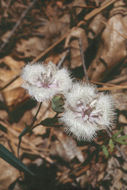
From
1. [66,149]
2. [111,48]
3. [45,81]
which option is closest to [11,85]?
[45,81]

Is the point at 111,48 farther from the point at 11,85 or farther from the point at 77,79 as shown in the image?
the point at 11,85

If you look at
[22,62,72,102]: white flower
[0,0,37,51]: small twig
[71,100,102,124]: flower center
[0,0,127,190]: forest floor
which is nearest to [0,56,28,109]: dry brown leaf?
[0,0,127,190]: forest floor

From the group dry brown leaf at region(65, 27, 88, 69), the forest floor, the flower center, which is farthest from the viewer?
dry brown leaf at region(65, 27, 88, 69)

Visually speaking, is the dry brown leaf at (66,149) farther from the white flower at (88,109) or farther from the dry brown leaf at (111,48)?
the dry brown leaf at (111,48)

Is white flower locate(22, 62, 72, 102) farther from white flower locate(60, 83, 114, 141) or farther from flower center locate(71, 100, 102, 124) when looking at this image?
flower center locate(71, 100, 102, 124)

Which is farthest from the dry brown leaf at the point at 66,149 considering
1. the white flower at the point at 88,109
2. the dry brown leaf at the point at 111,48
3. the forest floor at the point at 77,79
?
the dry brown leaf at the point at 111,48

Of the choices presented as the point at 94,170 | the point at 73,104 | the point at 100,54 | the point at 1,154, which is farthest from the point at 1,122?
the point at 100,54
